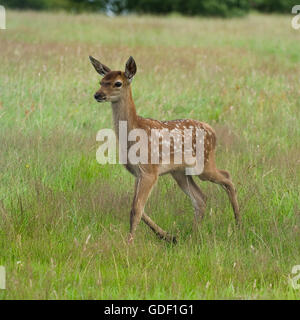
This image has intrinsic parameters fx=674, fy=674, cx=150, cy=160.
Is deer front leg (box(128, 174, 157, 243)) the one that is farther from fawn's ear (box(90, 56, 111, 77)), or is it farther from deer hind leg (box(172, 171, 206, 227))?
fawn's ear (box(90, 56, 111, 77))

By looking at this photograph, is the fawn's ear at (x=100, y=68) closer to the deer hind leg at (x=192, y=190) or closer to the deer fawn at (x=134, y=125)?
the deer fawn at (x=134, y=125)

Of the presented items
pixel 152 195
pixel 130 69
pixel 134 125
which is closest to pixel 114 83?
pixel 130 69

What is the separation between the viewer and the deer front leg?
5.49m

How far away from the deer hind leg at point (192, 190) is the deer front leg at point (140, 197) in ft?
2.22

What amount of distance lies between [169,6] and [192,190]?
29.4 m

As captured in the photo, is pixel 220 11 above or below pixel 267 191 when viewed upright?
above

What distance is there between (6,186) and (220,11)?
27.8 m

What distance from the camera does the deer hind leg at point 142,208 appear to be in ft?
18.0

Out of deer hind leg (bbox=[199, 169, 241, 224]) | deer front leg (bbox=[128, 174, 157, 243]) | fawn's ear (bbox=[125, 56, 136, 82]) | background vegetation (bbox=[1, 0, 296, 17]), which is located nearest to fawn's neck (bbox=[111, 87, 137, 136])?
fawn's ear (bbox=[125, 56, 136, 82])

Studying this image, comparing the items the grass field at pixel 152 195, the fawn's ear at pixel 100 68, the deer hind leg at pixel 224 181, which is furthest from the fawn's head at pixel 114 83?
the deer hind leg at pixel 224 181
